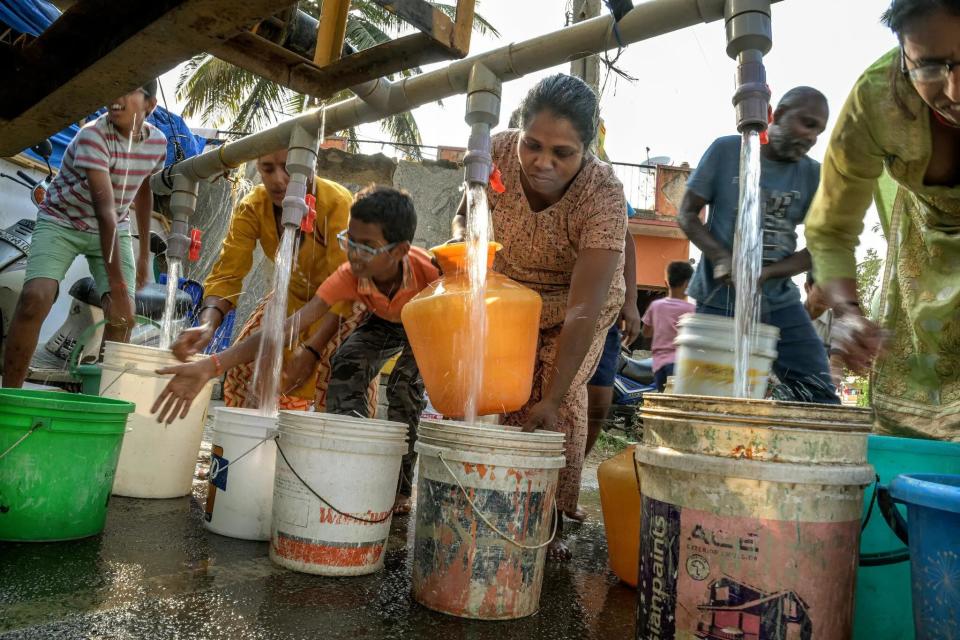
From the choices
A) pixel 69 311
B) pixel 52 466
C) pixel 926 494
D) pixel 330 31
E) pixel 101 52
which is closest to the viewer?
pixel 926 494

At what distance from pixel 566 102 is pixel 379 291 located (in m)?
1.12

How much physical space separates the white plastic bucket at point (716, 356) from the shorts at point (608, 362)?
1046mm

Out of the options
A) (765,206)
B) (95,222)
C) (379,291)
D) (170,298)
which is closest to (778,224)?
(765,206)

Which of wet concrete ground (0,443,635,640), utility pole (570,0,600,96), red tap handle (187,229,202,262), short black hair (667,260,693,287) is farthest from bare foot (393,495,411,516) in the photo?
utility pole (570,0,600,96)

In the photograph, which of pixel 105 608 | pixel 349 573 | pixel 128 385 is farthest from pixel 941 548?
pixel 128 385

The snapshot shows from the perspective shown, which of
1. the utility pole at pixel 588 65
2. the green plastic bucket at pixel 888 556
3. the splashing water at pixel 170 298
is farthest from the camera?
the utility pole at pixel 588 65

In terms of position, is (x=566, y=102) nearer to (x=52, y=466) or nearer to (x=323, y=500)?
(x=323, y=500)

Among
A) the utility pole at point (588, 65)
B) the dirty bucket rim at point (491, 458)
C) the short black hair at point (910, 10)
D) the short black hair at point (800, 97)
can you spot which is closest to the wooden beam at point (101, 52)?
the dirty bucket rim at point (491, 458)

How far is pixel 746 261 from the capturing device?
2412 millimetres

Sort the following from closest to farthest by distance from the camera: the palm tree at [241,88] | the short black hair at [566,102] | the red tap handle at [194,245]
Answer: the short black hair at [566,102], the red tap handle at [194,245], the palm tree at [241,88]

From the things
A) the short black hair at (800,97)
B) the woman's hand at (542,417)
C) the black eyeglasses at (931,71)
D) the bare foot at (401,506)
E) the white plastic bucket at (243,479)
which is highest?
the short black hair at (800,97)

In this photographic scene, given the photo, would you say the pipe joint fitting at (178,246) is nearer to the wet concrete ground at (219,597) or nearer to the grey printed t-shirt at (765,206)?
the wet concrete ground at (219,597)

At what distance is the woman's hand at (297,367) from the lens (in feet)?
10.7

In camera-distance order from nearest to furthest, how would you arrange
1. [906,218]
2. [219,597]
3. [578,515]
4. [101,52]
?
[101,52] → [219,597] → [906,218] → [578,515]
